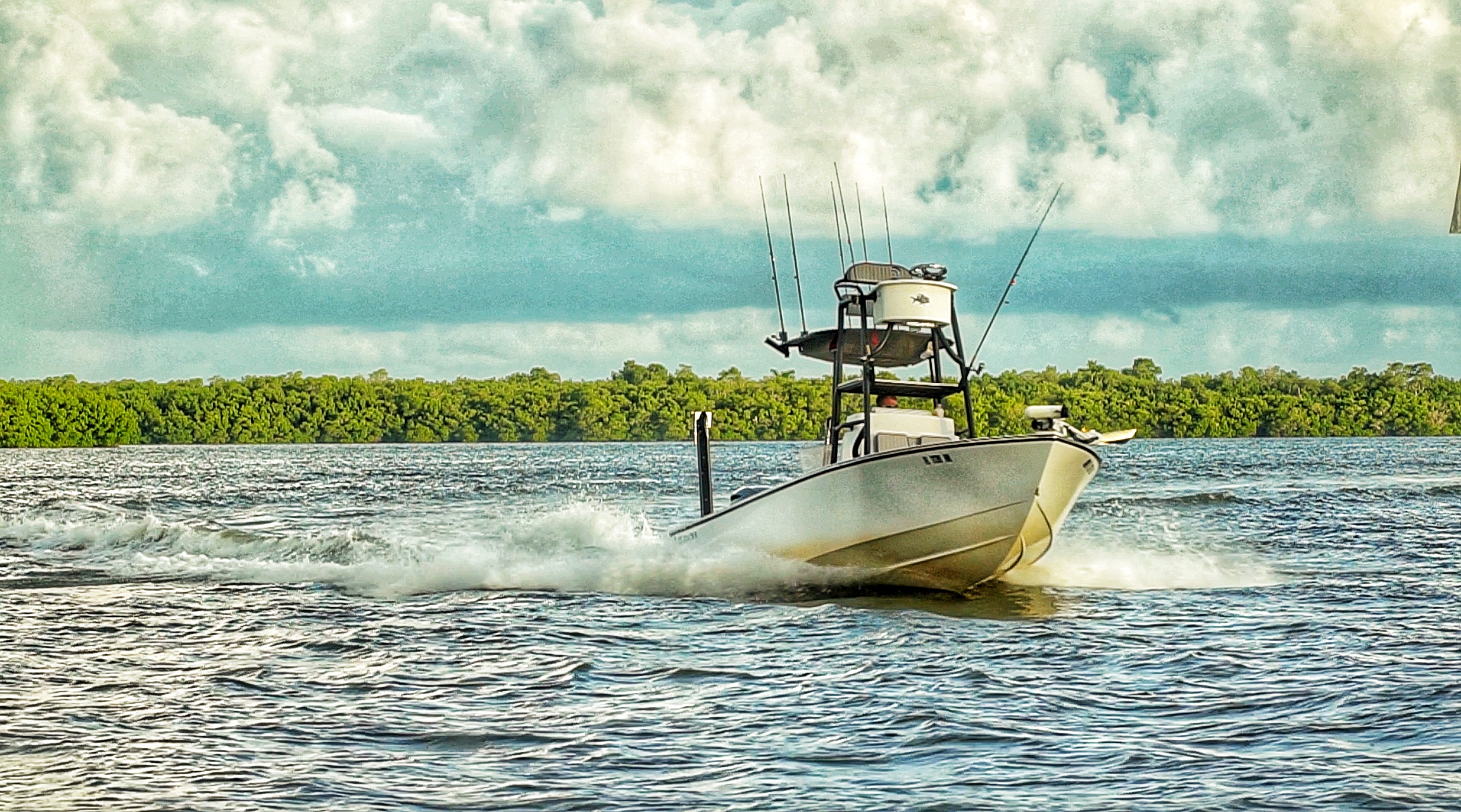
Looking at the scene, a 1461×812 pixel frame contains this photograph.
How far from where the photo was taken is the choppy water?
357 inches

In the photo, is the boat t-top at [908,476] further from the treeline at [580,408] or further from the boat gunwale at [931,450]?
the treeline at [580,408]

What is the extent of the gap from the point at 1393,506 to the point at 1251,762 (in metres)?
32.6

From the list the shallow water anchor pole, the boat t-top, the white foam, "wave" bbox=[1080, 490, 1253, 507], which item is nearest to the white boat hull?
the boat t-top

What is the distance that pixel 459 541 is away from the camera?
30344mm

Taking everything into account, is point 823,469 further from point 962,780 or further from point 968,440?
point 962,780

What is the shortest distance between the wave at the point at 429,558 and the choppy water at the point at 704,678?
0.10m

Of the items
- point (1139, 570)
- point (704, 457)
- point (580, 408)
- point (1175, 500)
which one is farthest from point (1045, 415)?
point (580, 408)

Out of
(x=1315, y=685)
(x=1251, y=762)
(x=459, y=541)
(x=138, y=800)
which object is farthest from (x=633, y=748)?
(x=459, y=541)

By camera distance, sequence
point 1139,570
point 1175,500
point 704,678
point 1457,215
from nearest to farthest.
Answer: point 1457,215, point 704,678, point 1139,570, point 1175,500

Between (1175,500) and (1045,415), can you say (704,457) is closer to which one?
(1045,415)

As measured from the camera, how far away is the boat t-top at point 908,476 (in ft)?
57.3

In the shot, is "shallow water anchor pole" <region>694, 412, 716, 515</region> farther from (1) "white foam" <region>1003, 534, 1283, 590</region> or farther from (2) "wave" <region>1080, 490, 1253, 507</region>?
(2) "wave" <region>1080, 490, 1253, 507</region>

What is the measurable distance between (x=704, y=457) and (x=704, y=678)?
9.75 meters

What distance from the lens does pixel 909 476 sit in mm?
17641
